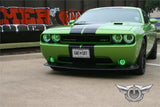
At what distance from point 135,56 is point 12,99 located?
215cm

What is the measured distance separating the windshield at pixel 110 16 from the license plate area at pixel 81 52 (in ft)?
3.50

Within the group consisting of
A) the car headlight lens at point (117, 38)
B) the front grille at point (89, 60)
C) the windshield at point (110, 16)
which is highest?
the windshield at point (110, 16)

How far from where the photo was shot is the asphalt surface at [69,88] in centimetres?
337

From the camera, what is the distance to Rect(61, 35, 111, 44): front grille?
4535 millimetres

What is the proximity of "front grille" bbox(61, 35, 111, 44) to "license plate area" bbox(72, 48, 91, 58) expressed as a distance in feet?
0.49

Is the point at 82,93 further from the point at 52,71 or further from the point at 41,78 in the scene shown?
the point at 52,71

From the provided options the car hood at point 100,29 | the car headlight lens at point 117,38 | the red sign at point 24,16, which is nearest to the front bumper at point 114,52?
the car headlight lens at point 117,38

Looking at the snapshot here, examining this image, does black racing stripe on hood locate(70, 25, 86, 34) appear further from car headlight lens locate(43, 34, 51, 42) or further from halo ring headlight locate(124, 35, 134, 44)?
halo ring headlight locate(124, 35, 134, 44)

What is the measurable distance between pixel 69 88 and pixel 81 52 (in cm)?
77

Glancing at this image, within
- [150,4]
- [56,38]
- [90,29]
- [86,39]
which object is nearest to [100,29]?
[90,29]

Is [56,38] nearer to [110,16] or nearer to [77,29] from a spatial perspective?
[77,29]

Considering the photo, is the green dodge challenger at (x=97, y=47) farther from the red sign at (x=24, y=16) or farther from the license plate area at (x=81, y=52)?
the red sign at (x=24, y=16)

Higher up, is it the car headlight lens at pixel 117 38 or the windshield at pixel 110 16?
the windshield at pixel 110 16

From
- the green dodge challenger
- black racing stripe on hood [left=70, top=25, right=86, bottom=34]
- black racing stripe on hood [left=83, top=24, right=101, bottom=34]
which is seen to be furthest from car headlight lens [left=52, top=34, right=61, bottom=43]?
black racing stripe on hood [left=83, top=24, right=101, bottom=34]
